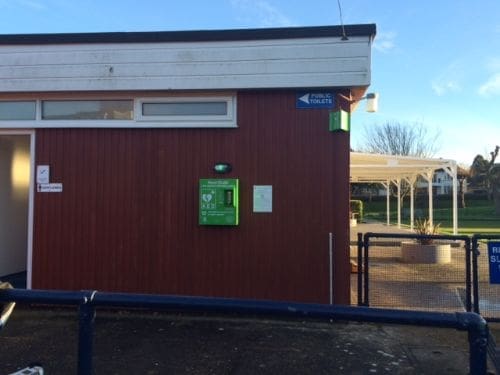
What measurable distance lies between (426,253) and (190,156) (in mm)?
7056

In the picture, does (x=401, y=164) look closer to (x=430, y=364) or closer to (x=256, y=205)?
(x=256, y=205)

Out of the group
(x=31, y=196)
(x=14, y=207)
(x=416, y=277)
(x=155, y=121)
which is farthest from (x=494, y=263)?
(x=14, y=207)

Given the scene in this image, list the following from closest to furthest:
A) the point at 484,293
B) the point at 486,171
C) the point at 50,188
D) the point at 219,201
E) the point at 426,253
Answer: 1. the point at 219,201
2. the point at 50,188
3. the point at 484,293
4. the point at 426,253
5. the point at 486,171

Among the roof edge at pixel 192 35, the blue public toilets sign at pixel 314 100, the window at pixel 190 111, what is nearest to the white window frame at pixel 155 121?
the window at pixel 190 111

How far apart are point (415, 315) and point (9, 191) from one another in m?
8.38

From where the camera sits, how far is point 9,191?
9.02 m

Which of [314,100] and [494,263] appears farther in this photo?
[314,100]

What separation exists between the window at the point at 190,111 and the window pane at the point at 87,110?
0.75 ft

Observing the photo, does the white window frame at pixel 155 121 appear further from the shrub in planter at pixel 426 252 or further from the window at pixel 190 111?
the shrub in planter at pixel 426 252

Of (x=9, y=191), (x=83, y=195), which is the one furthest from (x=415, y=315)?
(x=9, y=191)

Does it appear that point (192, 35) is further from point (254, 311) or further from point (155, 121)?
point (254, 311)

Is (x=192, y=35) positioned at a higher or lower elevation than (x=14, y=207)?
higher

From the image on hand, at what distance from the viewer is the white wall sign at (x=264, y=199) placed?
6879mm

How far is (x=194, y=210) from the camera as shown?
7012 millimetres
